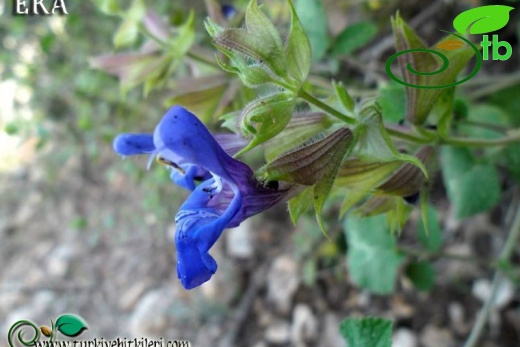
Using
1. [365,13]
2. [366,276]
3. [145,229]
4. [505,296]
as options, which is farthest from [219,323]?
[365,13]

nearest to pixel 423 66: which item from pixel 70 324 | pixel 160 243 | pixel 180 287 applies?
pixel 70 324

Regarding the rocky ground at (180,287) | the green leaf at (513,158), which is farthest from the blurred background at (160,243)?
the green leaf at (513,158)

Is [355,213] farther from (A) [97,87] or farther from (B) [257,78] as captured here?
(A) [97,87]

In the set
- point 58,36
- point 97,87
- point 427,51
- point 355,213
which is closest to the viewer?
point 427,51

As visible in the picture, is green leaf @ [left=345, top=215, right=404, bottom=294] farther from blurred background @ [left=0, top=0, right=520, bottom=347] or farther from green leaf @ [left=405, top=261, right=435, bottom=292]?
blurred background @ [left=0, top=0, right=520, bottom=347]

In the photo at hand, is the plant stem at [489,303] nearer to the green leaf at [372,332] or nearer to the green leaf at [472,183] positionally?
the green leaf at [472,183]

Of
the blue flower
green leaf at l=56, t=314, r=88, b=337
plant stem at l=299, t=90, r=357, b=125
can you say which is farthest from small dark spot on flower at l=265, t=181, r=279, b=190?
green leaf at l=56, t=314, r=88, b=337
